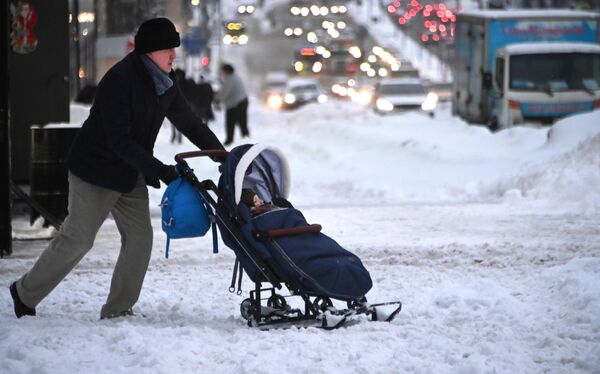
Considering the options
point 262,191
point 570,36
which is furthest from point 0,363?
point 570,36

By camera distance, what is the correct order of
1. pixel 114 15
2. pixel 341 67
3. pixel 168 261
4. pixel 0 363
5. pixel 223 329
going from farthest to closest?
pixel 341 67, pixel 114 15, pixel 168 261, pixel 223 329, pixel 0 363

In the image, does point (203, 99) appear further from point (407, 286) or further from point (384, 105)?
point (407, 286)

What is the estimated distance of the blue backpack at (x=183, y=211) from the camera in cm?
708

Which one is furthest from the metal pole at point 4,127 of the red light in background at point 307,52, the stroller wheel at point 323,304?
the red light in background at point 307,52

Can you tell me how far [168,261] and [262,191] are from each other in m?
3.24

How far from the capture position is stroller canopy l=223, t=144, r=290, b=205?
7105 millimetres

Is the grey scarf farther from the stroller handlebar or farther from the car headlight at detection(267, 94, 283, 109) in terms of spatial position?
the car headlight at detection(267, 94, 283, 109)

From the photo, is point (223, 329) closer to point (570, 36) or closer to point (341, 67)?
point (570, 36)

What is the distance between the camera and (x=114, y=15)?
6500 cm

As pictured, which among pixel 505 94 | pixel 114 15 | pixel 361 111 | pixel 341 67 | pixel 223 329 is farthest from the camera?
pixel 341 67

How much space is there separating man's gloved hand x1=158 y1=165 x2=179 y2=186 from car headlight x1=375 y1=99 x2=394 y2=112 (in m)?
31.5

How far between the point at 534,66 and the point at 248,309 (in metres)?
20.1

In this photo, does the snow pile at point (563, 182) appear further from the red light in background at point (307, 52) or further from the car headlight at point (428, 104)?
the red light in background at point (307, 52)

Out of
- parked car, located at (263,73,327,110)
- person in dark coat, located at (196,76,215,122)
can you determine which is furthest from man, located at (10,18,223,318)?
parked car, located at (263,73,327,110)
